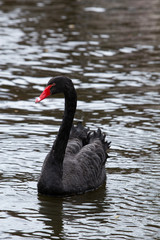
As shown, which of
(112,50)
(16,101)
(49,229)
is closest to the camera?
(49,229)

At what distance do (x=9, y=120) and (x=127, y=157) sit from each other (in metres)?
2.47

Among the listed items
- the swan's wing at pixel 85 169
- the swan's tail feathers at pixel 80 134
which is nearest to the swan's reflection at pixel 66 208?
the swan's wing at pixel 85 169

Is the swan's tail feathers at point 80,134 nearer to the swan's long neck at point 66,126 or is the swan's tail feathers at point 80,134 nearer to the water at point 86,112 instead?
the water at point 86,112

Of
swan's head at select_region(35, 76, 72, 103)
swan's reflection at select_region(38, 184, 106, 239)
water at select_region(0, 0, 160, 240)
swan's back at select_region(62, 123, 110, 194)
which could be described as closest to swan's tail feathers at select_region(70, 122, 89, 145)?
swan's back at select_region(62, 123, 110, 194)

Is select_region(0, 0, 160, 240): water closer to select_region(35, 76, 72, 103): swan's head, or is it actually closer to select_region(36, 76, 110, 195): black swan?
select_region(36, 76, 110, 195): black swan

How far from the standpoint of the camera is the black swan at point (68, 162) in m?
7.41

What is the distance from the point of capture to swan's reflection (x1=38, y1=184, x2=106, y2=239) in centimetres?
670

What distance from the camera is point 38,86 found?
41.7 ft

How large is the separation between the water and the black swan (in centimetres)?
14

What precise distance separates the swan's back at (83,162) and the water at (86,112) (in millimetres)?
141

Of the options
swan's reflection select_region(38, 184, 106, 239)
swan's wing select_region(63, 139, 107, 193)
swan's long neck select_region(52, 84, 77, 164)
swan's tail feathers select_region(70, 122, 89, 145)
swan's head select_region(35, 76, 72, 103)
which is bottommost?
swan's reflection select_region(38, 184, 106, 239)

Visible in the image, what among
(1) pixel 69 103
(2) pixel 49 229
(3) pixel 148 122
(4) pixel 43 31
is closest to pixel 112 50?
(4) pixel 43 31

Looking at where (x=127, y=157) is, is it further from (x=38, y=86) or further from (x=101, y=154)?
(x=38, y=86)

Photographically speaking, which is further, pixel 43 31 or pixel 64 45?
pixel 43 31
